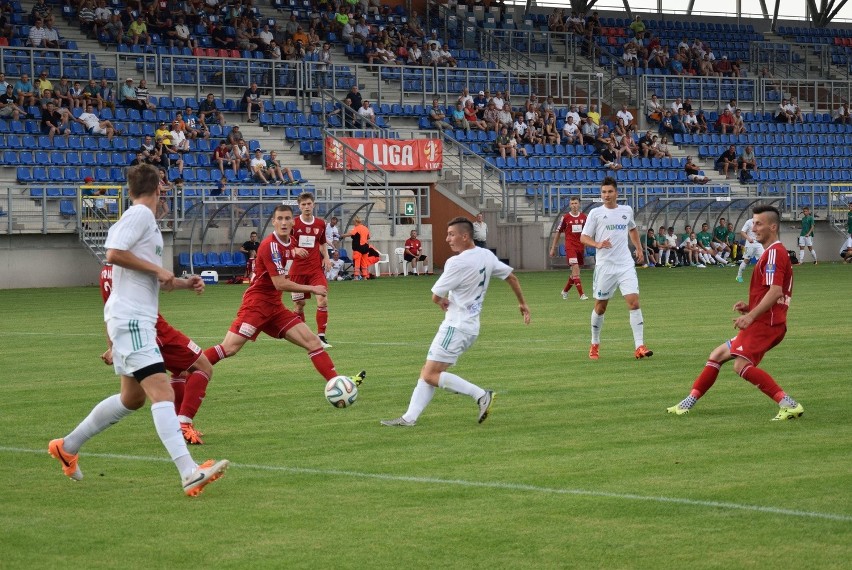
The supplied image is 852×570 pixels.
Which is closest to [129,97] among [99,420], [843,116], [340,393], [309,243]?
[309,243]

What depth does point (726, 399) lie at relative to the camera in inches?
465

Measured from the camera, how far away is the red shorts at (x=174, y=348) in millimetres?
9219

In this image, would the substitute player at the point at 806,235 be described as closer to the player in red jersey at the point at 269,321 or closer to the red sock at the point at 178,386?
the player in red jersey at the point at 269,321

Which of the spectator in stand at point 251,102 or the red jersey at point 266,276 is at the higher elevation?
the spectator in stand at point 251,102

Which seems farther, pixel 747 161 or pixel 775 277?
pixel 747 161

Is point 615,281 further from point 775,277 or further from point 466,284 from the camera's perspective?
point 466,284

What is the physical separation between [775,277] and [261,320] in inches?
170

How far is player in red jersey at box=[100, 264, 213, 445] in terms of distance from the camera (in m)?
9.24

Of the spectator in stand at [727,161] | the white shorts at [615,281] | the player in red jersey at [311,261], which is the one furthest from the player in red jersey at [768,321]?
the spectator in stand at [727,161]

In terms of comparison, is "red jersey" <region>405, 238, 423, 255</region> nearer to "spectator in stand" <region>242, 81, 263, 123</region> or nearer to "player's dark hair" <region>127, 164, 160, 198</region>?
"spectator in stand" <region>242, 81, 263, 123</region>

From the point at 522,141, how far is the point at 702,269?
9052mm

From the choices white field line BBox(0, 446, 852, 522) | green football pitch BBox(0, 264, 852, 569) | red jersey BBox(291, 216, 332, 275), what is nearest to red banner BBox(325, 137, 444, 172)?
red jersey BBox(291, 216, 332, 275)

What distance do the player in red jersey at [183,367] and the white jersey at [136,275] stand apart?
1291 mm

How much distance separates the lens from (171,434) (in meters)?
7.67
